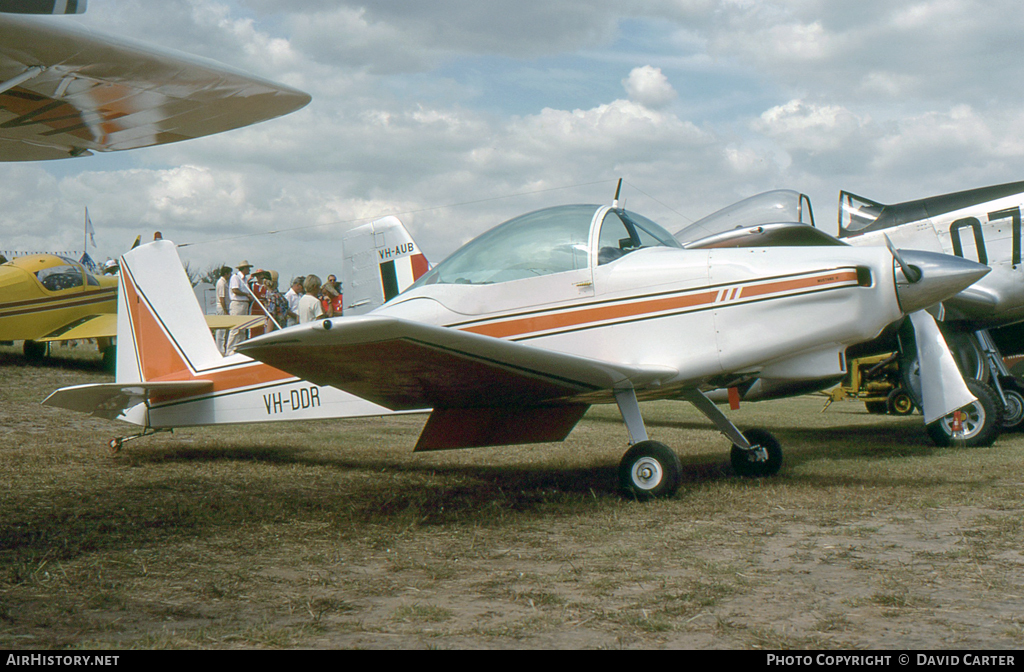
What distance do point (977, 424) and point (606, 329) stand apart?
511 centimetres

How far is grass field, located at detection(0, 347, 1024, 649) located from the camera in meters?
2.33

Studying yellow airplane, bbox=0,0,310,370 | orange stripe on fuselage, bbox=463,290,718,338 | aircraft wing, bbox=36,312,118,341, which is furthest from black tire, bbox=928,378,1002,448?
aircraft wing, bbox=36,312,118,341

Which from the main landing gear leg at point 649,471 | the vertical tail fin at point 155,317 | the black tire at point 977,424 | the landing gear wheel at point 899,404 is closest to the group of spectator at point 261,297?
the vertical tail fin at point 155,317

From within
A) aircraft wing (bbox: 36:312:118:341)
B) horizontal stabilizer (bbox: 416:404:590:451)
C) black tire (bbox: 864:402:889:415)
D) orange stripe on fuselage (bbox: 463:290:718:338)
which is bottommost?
black tire (bbox: 864:402:889:415)

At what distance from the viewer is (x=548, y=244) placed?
5039 mm

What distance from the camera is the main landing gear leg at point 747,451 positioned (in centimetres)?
562

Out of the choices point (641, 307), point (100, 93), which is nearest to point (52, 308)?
point (100, 93)

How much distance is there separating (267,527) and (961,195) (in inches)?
348

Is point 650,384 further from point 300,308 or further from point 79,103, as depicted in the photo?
point 300,308

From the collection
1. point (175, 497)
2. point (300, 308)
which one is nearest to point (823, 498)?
point (175, 497)

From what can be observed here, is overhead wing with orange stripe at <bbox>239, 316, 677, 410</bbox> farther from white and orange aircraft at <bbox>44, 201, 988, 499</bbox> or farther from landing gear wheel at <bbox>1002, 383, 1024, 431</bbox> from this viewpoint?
landing gear wheel at <bbox>1002, 383, 1024, 431</bbox>

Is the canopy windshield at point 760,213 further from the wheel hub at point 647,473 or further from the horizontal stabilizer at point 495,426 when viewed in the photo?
the wheel hub at point 647,473

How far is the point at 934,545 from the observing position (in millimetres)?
3424

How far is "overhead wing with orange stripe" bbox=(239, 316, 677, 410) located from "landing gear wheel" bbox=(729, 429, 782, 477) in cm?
133
